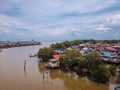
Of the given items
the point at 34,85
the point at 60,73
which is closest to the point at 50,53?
the point at 60,73

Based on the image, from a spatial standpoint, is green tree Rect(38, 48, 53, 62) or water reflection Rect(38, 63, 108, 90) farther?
green tree Rect(38, 48, 53, 62)

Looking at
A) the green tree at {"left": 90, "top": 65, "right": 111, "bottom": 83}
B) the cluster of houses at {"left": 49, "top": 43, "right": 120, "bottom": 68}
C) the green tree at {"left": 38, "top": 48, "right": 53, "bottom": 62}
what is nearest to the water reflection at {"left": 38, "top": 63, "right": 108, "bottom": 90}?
the green tree at {"left": 90, "top": 65, "right": 111, "bottom": 83}

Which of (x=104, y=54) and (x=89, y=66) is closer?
(x=89, y=66)

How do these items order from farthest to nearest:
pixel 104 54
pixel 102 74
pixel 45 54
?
pixel 45 54 < pixel 104 54 < pixel 102 74

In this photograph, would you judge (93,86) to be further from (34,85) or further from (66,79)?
(34,85)

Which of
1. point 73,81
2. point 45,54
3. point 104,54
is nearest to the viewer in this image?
point 73,81

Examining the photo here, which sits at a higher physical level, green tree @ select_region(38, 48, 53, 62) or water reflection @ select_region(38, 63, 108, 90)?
green tree @ select_region(38, 48, 53, 62)

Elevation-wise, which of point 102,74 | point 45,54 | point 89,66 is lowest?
point 102,74

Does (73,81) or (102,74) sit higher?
→ (102,74)

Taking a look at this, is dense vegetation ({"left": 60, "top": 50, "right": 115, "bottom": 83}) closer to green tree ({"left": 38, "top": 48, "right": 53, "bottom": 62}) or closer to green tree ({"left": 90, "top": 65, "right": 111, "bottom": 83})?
green tree ({"left": 90, "top": 65, "right": 111, "bottom": 83})

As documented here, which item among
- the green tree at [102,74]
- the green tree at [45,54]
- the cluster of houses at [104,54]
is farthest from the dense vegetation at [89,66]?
the green tree at [45,54]

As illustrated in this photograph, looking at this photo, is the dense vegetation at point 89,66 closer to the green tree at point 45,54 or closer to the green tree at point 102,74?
the green tree at point 102,74

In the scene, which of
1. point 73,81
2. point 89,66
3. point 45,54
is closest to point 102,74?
point 89,66

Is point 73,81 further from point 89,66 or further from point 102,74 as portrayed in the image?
point 102,74
